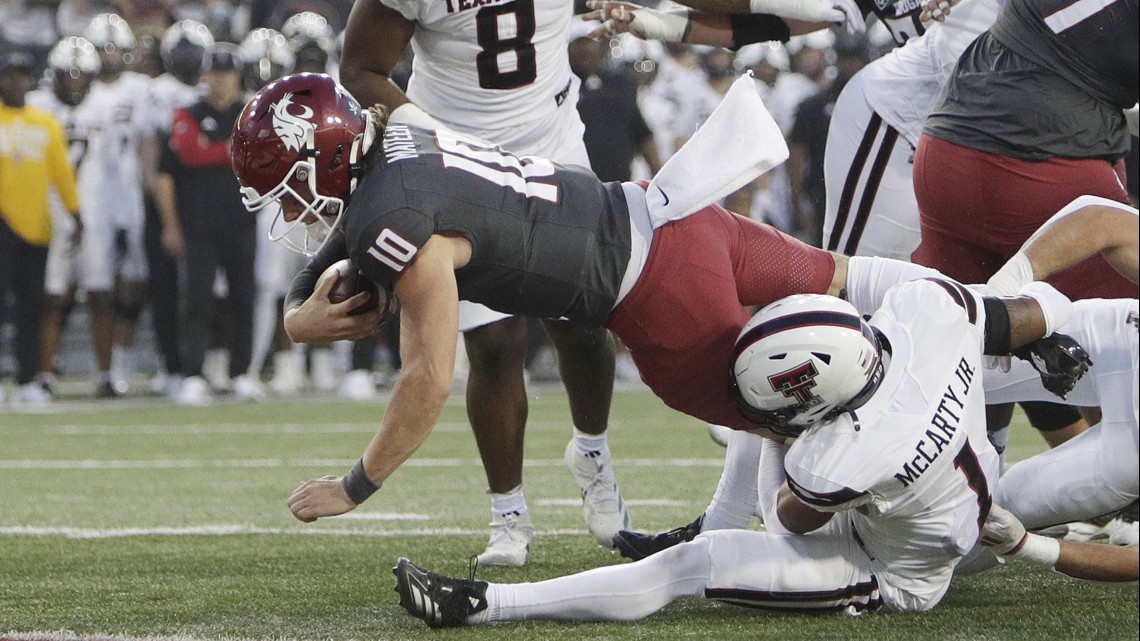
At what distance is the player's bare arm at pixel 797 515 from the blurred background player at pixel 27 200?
7.29 metres

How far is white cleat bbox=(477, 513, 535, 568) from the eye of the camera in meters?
4.07

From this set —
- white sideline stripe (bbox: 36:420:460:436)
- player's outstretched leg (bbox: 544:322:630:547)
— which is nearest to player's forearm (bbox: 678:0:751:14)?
player's outstretched leg (bbox: 544:322:630:547)

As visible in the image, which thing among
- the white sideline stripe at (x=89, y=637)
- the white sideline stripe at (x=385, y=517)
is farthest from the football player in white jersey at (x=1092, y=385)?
the white sideline stripe at (x=385, y=517)

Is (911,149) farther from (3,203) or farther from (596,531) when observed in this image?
(3,203)

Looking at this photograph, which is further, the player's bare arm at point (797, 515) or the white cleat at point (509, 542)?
the white cleat at point (509, 542)

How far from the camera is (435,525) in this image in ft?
15.7

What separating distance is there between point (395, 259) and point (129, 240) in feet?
26.5

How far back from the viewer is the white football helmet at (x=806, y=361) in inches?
122

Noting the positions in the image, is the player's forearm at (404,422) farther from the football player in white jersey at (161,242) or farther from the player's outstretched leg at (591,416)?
the football player in white jersey at (161,242)

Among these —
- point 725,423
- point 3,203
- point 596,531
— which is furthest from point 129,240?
point 725,423

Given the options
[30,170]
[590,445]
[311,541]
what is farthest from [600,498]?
[30,170]

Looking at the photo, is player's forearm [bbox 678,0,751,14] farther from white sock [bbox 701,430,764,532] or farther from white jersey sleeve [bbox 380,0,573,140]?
white sock [bbox 701,430,764,532]

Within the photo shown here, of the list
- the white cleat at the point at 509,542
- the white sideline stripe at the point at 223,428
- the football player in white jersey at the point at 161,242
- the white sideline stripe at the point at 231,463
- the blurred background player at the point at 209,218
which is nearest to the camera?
the white cleat at the point at 509,542

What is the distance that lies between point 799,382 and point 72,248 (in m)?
7.81
